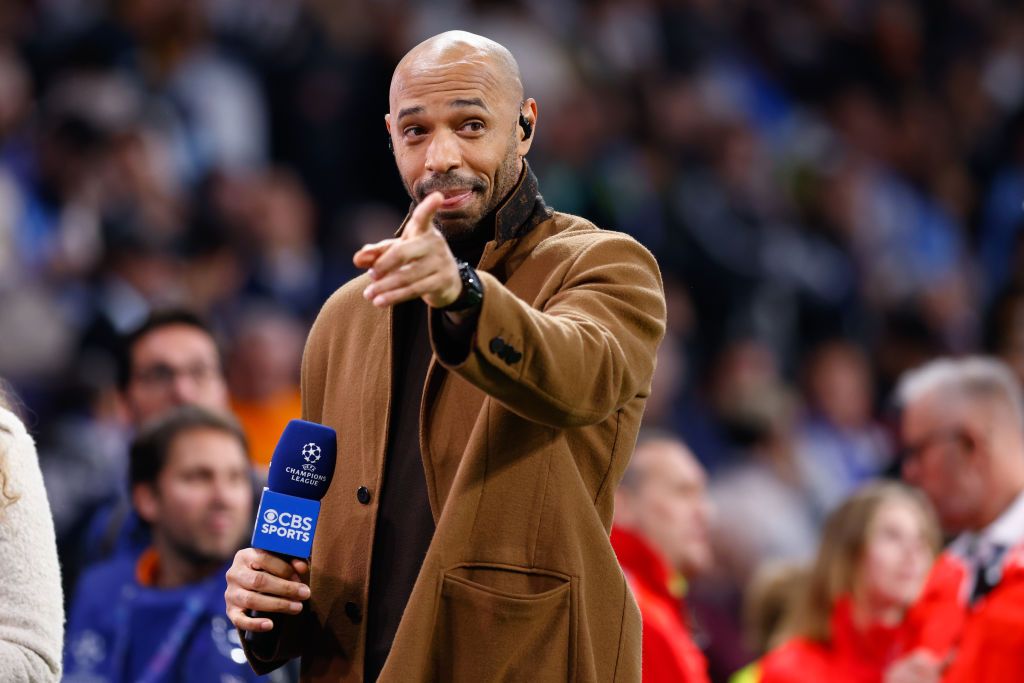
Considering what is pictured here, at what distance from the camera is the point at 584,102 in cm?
970

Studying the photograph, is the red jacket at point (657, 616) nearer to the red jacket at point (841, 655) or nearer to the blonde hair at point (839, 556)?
the red jacket at point (841, 655)

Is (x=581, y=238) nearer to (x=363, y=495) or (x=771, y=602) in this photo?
(x=363, y=495)

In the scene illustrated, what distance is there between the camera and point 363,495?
9.12 feet

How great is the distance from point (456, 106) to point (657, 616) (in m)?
2.34

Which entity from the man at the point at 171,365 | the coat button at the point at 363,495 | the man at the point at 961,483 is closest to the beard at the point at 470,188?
the coat button at the point at 363,495

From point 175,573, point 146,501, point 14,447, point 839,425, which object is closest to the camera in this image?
point 14,447

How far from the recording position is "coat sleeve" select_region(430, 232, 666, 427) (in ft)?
7.75

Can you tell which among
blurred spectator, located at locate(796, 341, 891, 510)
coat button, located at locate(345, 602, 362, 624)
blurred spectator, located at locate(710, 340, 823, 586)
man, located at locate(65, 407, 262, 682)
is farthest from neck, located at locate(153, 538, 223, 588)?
blurred spectator, located at locate(796, 341, 891, 510)

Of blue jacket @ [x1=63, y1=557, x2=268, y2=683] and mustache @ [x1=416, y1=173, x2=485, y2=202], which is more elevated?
mustache @ [x1=416, y1=173, x2=485, y2=202]

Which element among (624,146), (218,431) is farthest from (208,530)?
(624,146)

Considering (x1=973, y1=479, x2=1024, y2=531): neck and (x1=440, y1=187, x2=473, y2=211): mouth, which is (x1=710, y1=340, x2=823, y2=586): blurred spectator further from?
(x1=440, y1=187, x2=473, y2=211): mouth

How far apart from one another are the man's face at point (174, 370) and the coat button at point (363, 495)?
2475 mm

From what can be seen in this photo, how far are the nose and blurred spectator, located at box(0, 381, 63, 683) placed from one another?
3.16ft

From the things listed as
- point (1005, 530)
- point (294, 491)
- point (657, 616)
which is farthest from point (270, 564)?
point (1005, 530)
